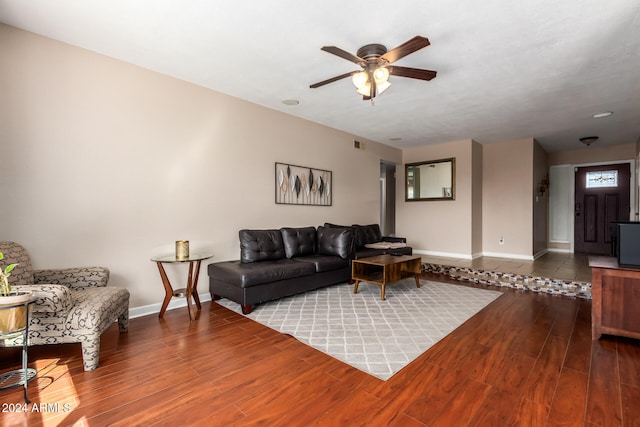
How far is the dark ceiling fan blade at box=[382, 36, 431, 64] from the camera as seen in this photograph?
88.3 inches

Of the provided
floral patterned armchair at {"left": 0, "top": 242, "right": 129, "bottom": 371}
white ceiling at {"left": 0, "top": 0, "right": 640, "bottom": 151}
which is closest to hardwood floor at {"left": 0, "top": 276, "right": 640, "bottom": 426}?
floral patterned armchair at {"left": 0, "top": 242, "right": 129, "bottom": 371}

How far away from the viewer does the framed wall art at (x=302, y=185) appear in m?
4.75

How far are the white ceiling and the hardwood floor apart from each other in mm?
2657

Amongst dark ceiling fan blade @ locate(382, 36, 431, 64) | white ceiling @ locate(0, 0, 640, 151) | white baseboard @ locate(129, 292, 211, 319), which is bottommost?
white baseboard @ locate(129, 292, 211, 319)

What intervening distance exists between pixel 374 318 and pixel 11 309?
279 centimetres

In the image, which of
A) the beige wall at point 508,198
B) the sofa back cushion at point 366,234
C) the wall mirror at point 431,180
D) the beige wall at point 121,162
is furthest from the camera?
the wall mirror at point 431,180

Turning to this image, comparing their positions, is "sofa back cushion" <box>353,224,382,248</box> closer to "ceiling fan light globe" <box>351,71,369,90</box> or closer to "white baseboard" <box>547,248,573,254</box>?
"ceiling fan light globe" <box>351,71,369,90</box>

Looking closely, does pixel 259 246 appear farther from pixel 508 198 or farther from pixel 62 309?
pixel 508 198

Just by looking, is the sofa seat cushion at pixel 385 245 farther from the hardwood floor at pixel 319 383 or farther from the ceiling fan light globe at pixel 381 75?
the ceiling fan light globe at pixel 381 75

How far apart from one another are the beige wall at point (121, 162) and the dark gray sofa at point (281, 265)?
1.09ft

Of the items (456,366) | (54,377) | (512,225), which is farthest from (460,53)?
(512,225)

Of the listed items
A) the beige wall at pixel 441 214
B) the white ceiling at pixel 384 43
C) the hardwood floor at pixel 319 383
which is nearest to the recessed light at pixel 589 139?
the white ceiling at pixel 384 43

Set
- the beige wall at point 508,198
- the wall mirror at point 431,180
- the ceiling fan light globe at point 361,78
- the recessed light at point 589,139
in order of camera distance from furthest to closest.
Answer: the wall mirror at point 431,180, the beige wall at point 508,198, the recessed light at point 589,139, the ceiling fan light globe at point 361,78

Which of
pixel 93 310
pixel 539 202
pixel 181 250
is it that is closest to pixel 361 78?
pixel 181 250
